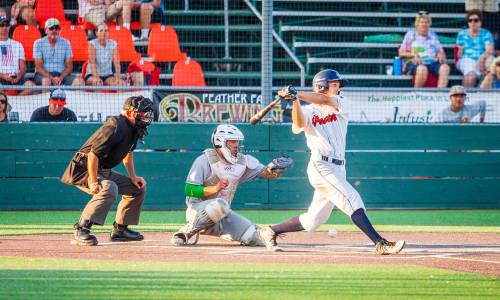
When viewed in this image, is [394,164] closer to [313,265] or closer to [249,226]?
[249,226]

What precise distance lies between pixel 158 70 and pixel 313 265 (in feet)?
29.9

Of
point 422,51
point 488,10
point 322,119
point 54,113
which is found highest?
point 488,10

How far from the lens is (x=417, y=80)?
1772 cm

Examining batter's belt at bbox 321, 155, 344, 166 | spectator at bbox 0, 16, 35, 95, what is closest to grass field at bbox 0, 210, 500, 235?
spectator at bbox 0, 16, 35, 95

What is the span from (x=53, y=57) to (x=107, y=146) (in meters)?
6.60

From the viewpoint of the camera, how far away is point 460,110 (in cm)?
1558

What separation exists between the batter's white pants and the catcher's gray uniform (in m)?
0.80

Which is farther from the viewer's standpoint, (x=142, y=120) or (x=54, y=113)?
(x=54, y=113)

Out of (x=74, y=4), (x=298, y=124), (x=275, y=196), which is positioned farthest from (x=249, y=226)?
(x=74, y=4)

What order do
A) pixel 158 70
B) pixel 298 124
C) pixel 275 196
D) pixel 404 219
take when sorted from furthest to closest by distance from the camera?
1. pixel 158 70
2. pixel 275 196
3. pixel 404 219
4. pixel 298 124

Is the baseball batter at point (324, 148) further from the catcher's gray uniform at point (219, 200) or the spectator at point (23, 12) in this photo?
the spectator at point (23, 12)

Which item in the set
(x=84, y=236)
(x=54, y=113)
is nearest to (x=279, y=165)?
(x=84, y=236)

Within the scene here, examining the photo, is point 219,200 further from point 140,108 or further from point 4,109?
point 4,109

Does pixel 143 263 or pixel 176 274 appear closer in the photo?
pixel 176 274
